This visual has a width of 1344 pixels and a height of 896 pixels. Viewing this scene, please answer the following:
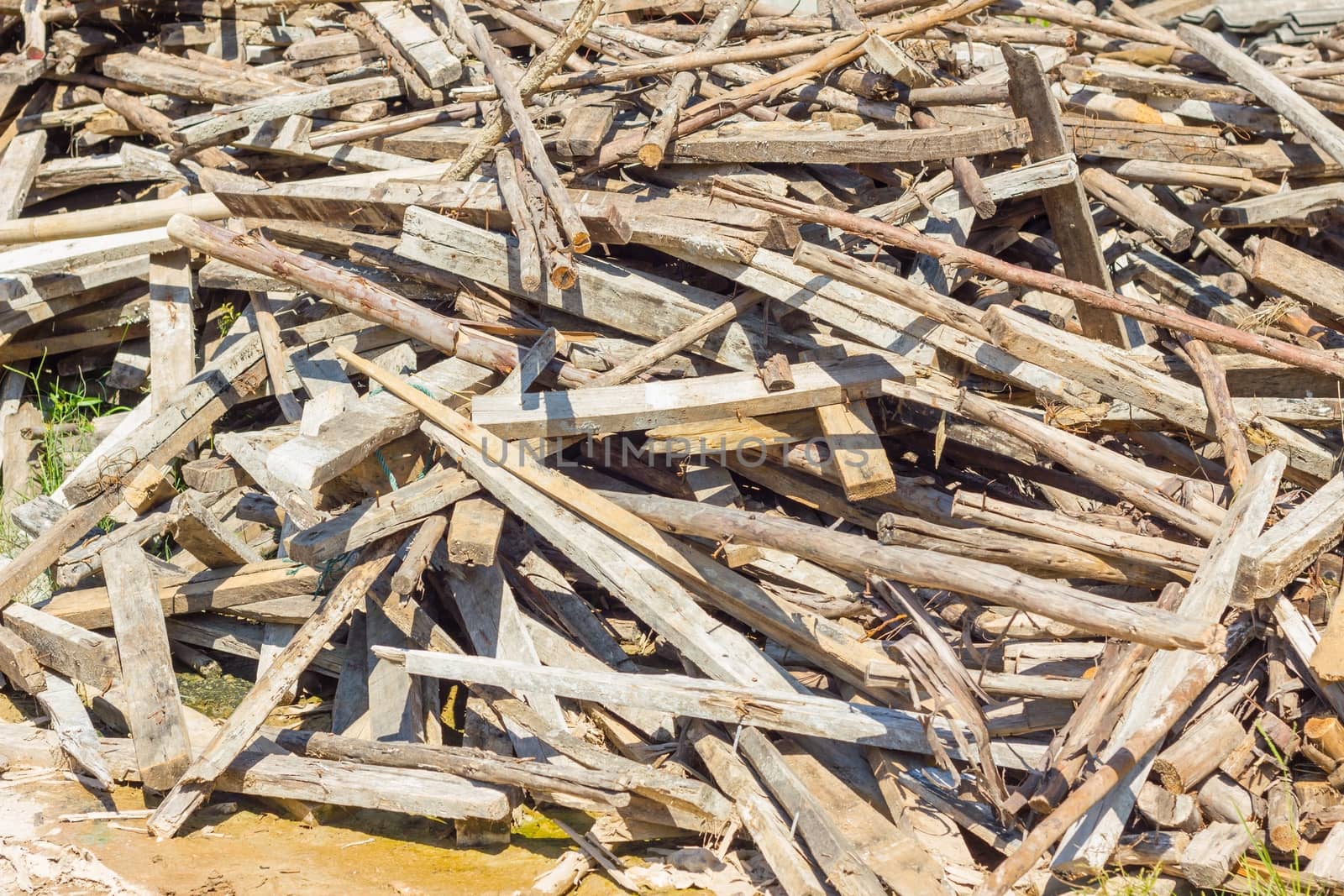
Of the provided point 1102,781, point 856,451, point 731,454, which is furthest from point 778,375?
point 1102,781

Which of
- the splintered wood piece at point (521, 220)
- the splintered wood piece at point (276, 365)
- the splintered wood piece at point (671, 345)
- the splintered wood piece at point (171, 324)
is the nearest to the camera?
the splintered wood piece at point (521, 220)

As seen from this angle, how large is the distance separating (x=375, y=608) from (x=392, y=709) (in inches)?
23.6

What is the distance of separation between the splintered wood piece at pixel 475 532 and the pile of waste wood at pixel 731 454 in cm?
2

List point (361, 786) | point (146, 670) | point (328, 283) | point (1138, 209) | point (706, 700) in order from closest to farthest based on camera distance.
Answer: point (706, 700) → point (361, 786) → point (146, 670) → point (328, 283) → point (1138, 209)

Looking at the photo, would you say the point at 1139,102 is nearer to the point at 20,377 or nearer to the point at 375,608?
the point at 375,608

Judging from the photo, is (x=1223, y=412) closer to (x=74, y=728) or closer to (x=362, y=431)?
(x=362, y=431)

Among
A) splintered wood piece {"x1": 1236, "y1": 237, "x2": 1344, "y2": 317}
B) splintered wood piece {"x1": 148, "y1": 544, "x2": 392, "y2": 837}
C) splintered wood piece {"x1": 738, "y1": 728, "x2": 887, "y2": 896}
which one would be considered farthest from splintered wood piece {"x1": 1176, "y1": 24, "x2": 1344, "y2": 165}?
splintered wood piece {"x1": 148, "y1": 544, "x2": 392, "y2": 837}

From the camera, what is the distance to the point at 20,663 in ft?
17.3

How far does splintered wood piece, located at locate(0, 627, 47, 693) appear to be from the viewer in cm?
521

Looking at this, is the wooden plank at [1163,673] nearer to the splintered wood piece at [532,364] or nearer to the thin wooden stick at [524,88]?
the splintered wood piece at [532,364]

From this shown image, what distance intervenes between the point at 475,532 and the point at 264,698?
3.67 ft

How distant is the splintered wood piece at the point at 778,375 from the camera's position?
4.81 m

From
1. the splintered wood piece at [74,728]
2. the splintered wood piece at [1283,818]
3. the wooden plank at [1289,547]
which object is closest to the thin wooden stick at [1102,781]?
the wooden plank at [1289,547]

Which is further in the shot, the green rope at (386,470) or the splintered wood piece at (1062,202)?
the splintered wood piece at (1062,202)
